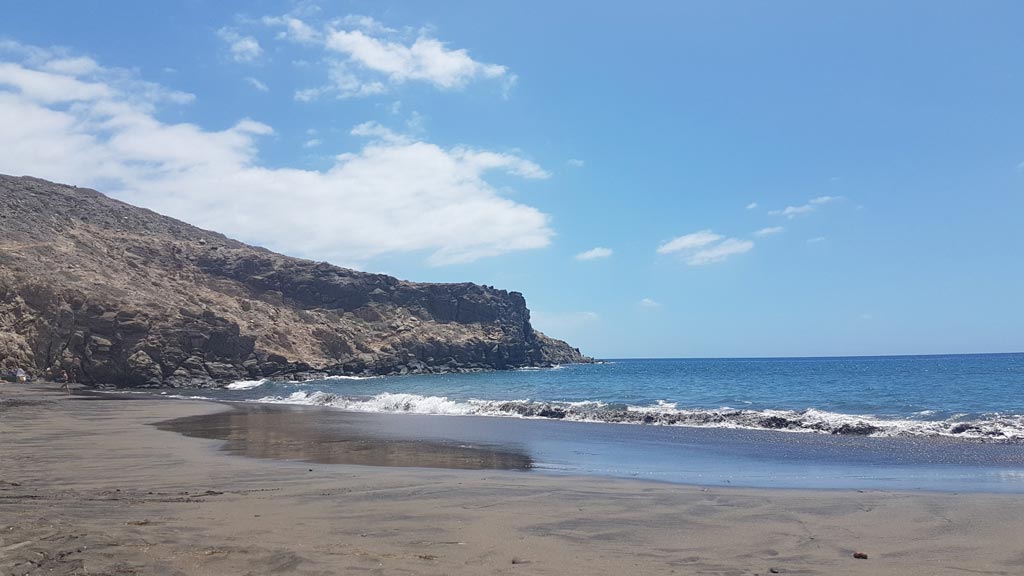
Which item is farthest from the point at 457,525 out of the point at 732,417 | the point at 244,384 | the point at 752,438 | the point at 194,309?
the point at 194,309

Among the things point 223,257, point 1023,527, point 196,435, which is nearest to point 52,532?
point 1023,527

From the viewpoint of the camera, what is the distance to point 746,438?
61.8 ft

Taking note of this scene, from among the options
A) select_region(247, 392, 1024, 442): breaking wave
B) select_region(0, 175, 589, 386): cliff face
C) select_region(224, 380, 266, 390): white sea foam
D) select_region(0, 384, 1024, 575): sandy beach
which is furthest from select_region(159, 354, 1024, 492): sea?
select_region(0, 175, 589, 386): cliff face

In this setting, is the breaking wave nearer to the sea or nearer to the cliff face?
the sea

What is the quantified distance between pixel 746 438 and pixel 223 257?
86.7m

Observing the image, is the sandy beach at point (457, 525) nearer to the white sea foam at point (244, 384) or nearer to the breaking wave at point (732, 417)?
the breaking wave at point (732, 417)

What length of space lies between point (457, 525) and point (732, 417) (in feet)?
58.3

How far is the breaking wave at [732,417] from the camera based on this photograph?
18.8 meters

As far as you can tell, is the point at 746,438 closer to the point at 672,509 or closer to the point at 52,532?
A: the point at 672,509

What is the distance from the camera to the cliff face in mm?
52156

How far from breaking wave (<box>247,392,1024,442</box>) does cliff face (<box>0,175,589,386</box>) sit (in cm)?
2973

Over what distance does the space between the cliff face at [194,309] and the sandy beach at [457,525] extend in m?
46.4

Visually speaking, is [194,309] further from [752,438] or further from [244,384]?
[752,438]

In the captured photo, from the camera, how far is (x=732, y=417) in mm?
23359
